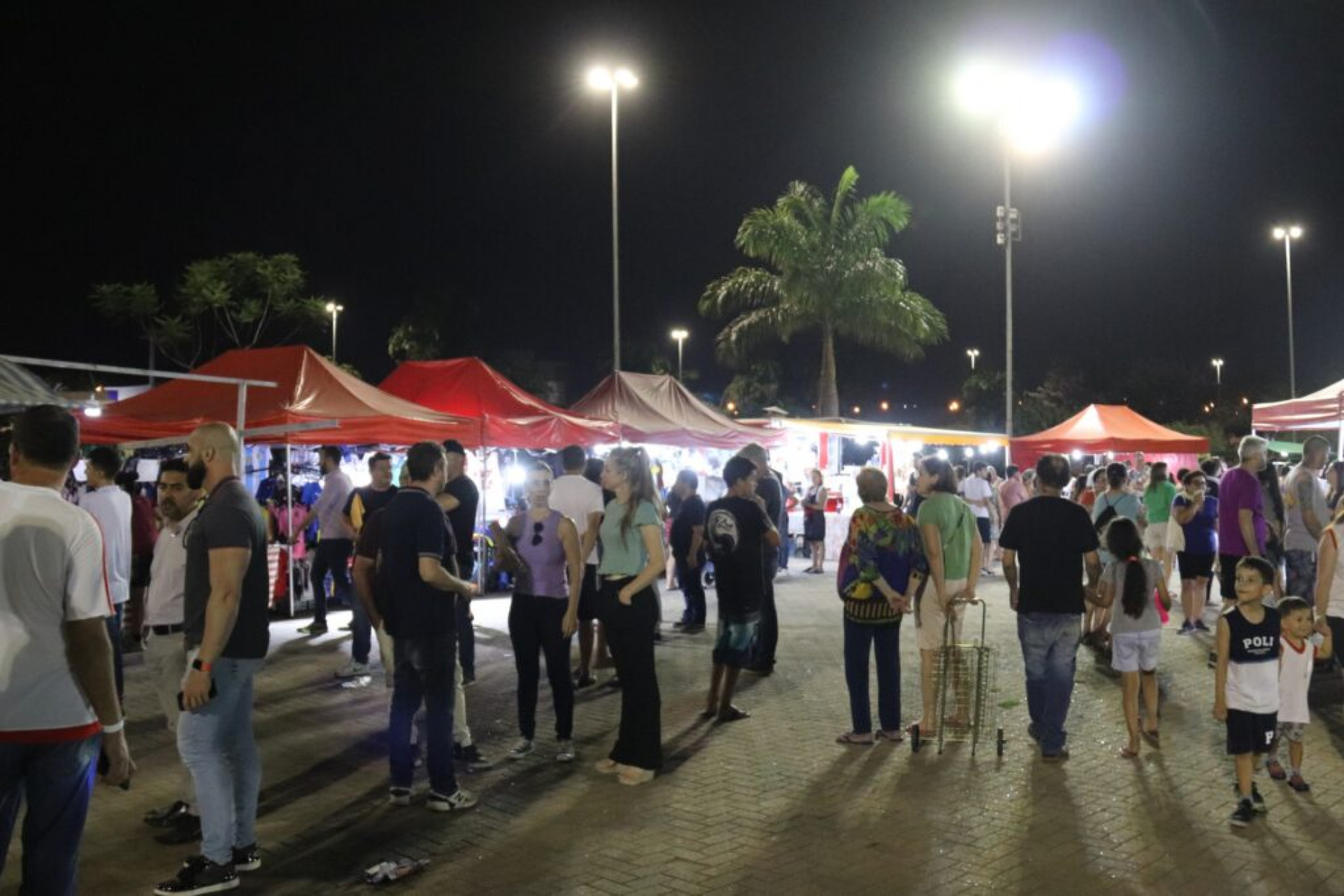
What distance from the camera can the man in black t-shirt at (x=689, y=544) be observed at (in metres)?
10.3

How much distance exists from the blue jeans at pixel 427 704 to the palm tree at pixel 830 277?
2507 centimetres

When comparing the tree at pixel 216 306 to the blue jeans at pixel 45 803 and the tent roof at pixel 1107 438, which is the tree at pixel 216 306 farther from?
the blue jeans at pixel 45 803

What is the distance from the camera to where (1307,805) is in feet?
18.4

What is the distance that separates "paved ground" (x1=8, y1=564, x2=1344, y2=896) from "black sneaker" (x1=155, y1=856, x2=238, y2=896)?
0.50 feet

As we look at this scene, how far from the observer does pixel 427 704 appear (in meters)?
5.54

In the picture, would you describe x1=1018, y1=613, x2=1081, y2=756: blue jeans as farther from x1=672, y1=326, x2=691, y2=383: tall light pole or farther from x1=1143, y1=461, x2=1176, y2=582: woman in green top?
x1=672, y1=326, x2=691, y2=383: tall light pole

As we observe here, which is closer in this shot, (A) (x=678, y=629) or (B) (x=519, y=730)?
(B) (x=519, y=730)

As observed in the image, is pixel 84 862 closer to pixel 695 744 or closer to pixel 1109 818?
pixel 695 744

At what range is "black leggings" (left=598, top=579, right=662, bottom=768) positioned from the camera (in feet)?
20.4

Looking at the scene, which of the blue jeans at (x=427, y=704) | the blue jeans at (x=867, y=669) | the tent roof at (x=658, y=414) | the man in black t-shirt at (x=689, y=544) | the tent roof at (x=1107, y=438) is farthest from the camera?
the tent roof at (x=1107, y=438)

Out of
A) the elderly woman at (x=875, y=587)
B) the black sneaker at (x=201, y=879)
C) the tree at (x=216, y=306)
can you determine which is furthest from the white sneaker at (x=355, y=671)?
the tree at (x=216, y=306)

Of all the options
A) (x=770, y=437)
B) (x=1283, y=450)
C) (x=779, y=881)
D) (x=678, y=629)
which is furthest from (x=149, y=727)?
(x=1283, y=450)

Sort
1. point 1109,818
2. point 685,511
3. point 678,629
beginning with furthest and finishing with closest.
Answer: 1. point 678,629
2. point 685,511
3. point 1109,818

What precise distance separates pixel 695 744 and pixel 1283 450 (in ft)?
95.9
